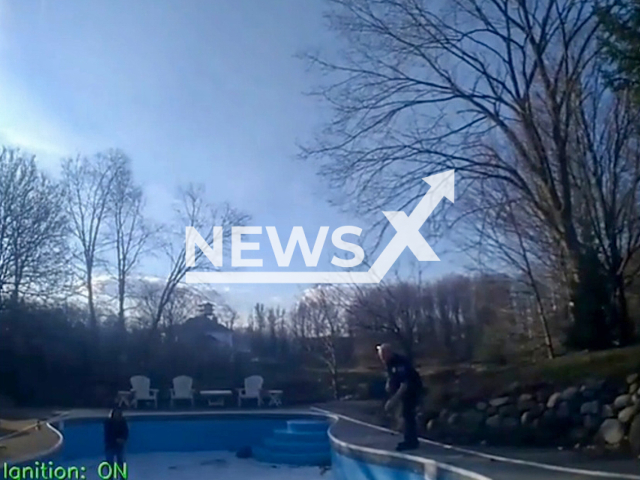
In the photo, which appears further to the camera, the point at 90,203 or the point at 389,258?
the point at 389,258

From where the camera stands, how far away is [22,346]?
5.18 metres

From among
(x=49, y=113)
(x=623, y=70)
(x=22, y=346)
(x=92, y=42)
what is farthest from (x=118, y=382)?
(x=623, y=70)

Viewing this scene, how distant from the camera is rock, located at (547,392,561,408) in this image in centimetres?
521

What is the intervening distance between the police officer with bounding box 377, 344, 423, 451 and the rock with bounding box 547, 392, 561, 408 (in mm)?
892

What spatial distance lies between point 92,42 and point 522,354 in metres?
3.61

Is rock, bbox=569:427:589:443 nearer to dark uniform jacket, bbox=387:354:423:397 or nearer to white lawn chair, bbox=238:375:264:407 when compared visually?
dark uniform jacket, bbox=387:354:423:397

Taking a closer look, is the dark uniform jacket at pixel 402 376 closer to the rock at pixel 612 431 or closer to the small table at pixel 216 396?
the rock at pixel 612 431

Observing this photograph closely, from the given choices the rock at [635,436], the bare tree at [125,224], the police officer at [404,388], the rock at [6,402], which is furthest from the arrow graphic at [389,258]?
→ the rock at [635,436]

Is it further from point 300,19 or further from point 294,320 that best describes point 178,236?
point 300,19

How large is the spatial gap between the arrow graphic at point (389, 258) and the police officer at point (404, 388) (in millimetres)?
536

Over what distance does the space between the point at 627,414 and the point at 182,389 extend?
10.4ft

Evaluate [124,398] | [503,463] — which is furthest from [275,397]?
[503,463]

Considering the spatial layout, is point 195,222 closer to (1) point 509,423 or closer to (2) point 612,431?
(1) point 509,423

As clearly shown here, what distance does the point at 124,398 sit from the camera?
5434 millimetres
